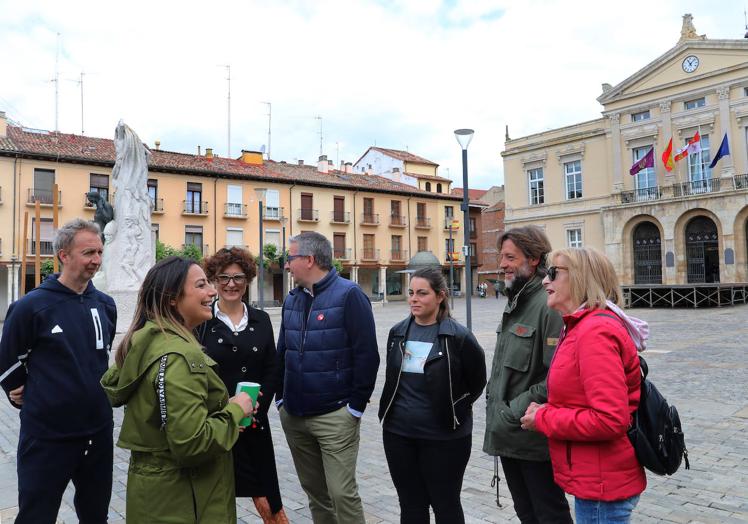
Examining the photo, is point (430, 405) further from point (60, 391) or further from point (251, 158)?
point (251, 158)

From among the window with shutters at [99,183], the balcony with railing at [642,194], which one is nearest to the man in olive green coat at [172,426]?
the window with shutters at [99,183]

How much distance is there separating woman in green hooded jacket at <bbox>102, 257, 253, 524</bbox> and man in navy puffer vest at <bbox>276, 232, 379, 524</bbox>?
0.87 metres

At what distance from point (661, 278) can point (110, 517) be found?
3594cm

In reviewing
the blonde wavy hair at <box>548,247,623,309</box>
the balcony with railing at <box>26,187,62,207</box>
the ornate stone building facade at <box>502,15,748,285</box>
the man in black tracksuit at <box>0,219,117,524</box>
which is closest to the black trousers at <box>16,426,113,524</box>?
the man in black tracksuit at <box>0,219,117,524</box>

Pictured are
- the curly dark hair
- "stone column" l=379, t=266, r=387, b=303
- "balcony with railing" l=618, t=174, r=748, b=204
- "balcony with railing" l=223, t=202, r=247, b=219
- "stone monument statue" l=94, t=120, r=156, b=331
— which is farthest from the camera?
"stone column" l=379, t=266, r=387, b=303

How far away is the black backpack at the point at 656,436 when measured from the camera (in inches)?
83.7

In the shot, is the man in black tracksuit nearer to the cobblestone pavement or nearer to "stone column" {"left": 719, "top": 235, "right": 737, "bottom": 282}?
the cobblestone pavement

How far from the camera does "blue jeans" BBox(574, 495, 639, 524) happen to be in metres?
2.18

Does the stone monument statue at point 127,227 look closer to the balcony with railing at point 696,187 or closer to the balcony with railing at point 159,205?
the balcony with railing at point 159,205

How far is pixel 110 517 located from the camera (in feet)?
13.2

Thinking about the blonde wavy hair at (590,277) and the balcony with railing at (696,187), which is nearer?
the blonde wavy hair at (590,277)

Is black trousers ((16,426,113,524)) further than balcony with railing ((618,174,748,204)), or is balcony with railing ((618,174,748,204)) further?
balcony with railing ((618,174,748,204))

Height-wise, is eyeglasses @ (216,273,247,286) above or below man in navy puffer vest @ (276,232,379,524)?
above

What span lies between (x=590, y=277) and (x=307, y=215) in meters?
40.6
